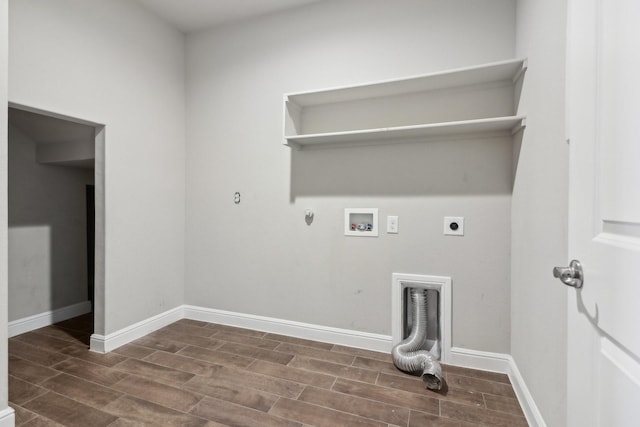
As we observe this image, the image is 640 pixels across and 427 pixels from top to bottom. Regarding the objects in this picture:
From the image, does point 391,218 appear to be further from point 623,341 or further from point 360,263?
point 623,341

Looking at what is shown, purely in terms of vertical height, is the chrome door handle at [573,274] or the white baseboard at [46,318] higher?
the chrome door handle at [573,274]

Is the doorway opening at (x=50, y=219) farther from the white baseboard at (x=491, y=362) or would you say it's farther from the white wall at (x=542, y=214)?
the white wall at (x=542, y=214)

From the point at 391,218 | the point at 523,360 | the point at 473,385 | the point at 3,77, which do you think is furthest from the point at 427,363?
the point at 3,77

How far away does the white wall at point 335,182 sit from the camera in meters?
2.17

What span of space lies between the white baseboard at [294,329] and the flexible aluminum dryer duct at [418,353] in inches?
8.9

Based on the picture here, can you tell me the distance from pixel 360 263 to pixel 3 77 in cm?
243

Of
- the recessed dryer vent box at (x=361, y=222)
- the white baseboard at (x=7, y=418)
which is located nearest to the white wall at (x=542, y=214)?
the recessed dryer vent box at (x=361, y=222)

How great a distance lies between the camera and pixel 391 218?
2.38 m

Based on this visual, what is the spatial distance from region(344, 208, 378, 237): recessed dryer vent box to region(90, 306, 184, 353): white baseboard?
1.95m

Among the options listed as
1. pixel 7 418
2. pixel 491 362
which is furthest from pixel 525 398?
pixel 7 418

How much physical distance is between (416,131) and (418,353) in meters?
1.58

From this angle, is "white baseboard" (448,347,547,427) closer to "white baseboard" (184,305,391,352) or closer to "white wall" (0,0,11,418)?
"white baseboard" (184,305,391,352)

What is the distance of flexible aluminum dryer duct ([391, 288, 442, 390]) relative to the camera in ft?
6.35

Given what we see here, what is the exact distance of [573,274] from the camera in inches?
32.5
